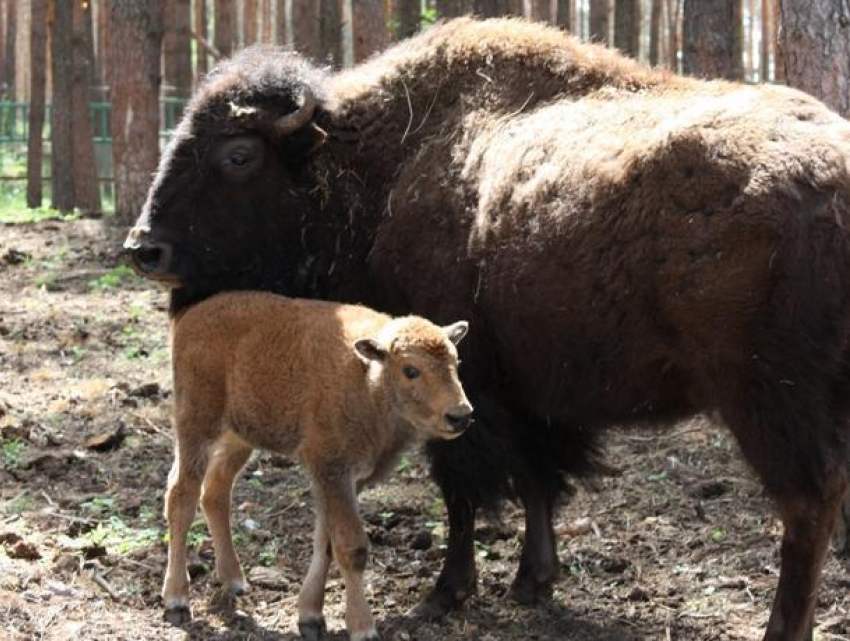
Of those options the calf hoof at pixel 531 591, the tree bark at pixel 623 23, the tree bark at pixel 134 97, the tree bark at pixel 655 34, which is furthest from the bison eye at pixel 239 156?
the tree bark at pixel 655 34

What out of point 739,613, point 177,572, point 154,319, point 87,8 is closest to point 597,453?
point 739,613

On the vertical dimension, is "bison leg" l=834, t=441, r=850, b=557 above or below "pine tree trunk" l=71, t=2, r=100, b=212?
below

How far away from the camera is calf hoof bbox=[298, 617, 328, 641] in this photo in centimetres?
574

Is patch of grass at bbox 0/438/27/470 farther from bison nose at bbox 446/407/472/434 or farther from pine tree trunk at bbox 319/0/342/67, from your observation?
pine tree trunk at bbox 319/0/342/67

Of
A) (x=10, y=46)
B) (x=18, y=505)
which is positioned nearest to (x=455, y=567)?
(x=18, y=505)

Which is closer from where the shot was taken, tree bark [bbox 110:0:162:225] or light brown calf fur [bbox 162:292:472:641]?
light brown calf fur [bbox 162:292:472:641]

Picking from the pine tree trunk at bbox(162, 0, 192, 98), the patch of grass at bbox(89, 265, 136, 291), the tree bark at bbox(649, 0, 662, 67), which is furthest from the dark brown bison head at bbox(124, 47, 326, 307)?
the pine tree trunk at bbox(162, 0, 192, 98)

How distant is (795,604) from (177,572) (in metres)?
2.59

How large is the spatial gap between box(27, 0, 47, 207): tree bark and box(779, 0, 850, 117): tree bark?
15177mm

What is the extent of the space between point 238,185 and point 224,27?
16.9m

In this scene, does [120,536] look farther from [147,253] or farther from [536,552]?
[536,552]

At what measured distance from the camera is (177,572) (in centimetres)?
591

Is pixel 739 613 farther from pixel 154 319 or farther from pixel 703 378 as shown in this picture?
pixel 154 319

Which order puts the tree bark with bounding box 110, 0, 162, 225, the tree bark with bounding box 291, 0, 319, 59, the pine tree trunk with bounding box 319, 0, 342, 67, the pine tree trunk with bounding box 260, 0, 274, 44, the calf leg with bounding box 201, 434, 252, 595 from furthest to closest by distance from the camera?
the pine tree trunk with bounding box 260, 0, 274, 44
the tree bark with bounding box 291, 0, 319, 59
the pine tree trunk with bounding box 319, 0, 342, 67
the tree bark with bounding box 110, 0, 162, 225
the calf leg with bounding box 201, 434, 252, 595
